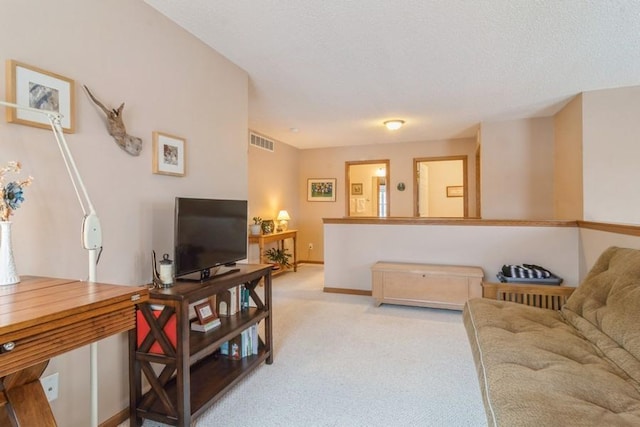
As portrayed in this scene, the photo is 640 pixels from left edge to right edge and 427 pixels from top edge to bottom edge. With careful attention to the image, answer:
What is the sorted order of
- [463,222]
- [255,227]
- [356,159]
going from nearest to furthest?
[463,222] < [255,227] < [356,159]

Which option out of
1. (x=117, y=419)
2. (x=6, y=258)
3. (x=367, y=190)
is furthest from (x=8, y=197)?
(x=367, y=190)

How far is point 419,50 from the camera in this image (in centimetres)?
266

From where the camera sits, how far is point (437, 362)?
8.25ft

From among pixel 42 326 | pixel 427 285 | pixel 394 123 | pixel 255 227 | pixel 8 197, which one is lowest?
pixel 427 285

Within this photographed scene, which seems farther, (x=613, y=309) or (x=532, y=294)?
(x=532, y=294)

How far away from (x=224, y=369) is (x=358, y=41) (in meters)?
2.49

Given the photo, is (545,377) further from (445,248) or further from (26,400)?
(445,248)

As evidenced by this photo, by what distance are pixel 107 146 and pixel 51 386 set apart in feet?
3.86

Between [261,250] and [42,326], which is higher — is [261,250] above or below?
below

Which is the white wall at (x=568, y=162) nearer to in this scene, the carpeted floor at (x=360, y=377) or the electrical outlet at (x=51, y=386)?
the carpeted floor at (x=360, y=377)

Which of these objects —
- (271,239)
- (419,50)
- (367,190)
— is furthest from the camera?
(367,190)

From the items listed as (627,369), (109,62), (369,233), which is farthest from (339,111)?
(627,369)

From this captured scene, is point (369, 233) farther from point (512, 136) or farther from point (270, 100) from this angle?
point (512, 136)

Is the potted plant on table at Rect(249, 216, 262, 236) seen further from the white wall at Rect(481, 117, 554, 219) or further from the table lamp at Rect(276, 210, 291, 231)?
the white wall at Rect(481, 117, 554, 219)
